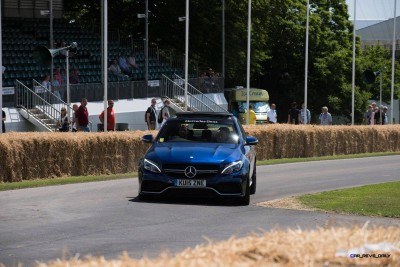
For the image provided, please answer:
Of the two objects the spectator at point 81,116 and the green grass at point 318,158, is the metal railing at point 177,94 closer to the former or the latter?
the green grass at point 318,158

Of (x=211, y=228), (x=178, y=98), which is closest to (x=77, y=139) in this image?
(x=211, y=228)

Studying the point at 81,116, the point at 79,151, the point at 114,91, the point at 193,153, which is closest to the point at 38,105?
the point at 114,91

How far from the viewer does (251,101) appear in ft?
209

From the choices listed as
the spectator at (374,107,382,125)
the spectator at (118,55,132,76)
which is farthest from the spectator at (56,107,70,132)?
the spectator at (374,107,382,125)

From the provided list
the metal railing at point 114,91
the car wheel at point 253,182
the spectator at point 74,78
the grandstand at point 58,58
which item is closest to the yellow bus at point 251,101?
the grandstand at point 58,58

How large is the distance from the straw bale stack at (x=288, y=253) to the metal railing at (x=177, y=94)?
4364 centimetres

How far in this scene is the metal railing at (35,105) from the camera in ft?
134

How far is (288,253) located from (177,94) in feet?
148

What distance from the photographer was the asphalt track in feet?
42.7

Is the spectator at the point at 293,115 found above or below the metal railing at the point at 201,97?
below

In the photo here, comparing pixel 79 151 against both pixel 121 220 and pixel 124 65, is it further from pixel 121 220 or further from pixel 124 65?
pixel 124 65

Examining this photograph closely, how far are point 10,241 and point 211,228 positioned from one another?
122 inches

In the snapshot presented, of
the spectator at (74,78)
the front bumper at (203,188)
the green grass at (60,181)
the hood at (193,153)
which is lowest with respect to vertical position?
the green grass at (60,181)

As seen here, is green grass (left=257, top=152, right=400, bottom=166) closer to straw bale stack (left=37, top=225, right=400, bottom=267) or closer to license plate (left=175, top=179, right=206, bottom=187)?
license plate (left=175, top=179, right=206, bottom=187)
